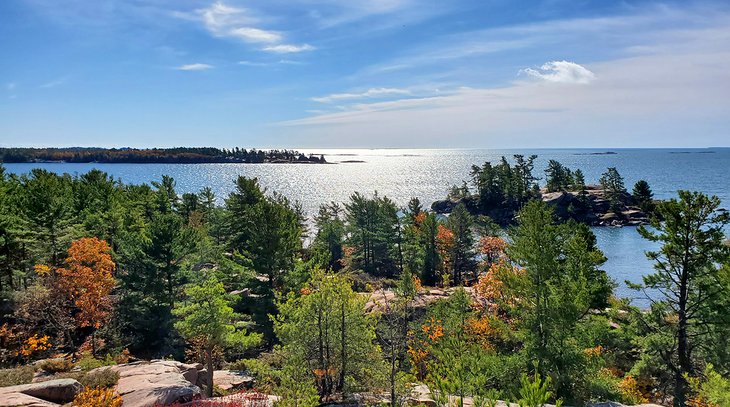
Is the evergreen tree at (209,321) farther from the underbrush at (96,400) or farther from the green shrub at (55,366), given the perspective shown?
the green shrub at (55,366)

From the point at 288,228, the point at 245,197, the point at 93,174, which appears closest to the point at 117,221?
the point at 245,197

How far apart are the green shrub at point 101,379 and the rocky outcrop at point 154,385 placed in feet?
0.94

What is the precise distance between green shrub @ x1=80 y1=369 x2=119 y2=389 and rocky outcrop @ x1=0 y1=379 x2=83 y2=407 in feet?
2.63

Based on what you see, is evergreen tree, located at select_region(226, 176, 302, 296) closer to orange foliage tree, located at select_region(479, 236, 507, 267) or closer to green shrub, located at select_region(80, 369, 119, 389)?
green shrub, located at select_region(80, 369, 119, 389)

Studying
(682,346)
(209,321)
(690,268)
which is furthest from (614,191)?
(209,321)

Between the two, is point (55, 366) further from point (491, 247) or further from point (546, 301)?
point (491, 247)

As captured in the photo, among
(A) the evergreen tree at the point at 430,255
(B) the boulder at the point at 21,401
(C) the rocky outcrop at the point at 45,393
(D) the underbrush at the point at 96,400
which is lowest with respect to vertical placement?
(A) the evergreen tree at the point at 430,255

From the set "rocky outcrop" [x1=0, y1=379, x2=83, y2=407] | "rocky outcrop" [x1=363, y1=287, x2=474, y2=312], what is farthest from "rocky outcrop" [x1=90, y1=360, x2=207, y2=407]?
"rocky outcrop" [x1=363, y1=287, x2=474, y2=312]

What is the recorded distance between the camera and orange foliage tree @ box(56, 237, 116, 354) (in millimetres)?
28047

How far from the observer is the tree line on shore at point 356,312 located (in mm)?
16062

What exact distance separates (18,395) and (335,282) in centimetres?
1161

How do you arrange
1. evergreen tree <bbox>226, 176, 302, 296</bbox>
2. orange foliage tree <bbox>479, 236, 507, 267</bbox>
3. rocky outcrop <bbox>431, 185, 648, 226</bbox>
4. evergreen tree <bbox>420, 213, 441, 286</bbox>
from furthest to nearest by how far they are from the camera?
rocky outcrop <bbox>431, 185, 648, 226</bbox>
orange foliage tree <bbox>479, 236, 507, 267</bbox>
evergreen tree <bbox>420, 213, 441, 286</bbox>
evergreen tree <bbox>226, 176, 302, 296</bbox>

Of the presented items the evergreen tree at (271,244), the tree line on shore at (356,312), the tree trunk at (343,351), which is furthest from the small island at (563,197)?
the tree trunk at (343,351)

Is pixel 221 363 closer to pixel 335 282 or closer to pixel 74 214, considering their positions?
pixel 335 282
